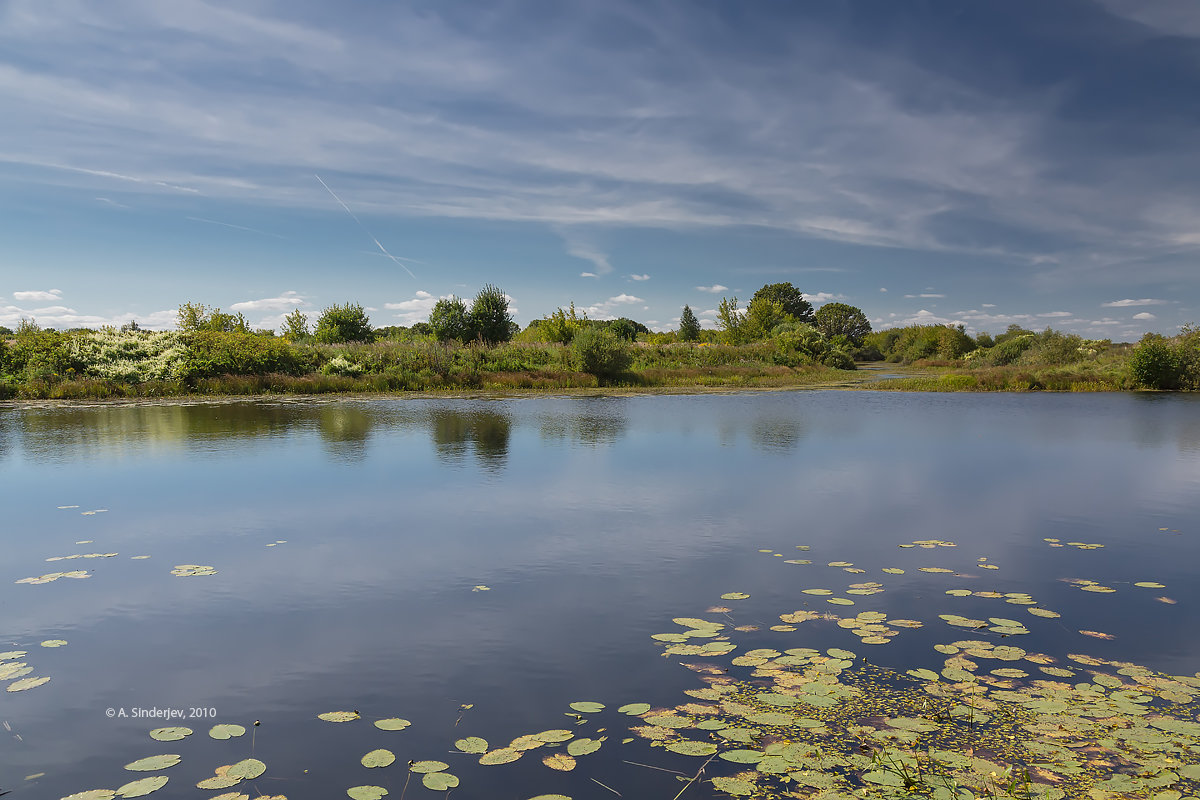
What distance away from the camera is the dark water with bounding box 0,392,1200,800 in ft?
12.5

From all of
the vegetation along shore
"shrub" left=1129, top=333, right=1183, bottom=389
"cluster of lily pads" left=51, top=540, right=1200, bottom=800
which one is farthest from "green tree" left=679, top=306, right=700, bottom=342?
"cluster of lily pads" left=51, top=540, right=1200, bottom=800

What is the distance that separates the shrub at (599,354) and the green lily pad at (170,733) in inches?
1199

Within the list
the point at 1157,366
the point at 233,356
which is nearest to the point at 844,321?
the point at 1157,366

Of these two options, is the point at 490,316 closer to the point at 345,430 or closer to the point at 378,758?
the point at 345,430

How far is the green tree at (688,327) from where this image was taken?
6588 centimetres

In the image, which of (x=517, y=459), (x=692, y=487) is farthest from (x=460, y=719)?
(x=517, y=459)

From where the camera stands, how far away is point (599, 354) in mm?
34219

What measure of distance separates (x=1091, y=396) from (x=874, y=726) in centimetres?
3026

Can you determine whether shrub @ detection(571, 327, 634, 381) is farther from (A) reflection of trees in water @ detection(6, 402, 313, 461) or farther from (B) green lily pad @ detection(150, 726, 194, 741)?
(B) green lily pad @ detection(150, 726, 194, 741)

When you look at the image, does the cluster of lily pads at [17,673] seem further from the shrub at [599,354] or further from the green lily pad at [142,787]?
the shrub at [599,354]

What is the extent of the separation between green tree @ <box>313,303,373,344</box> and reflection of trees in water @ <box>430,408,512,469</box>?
23.3 m

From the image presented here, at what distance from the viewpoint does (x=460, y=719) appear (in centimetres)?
389

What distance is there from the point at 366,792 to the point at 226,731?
1117mm

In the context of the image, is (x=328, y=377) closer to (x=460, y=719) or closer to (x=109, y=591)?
(x=109, y=591)
